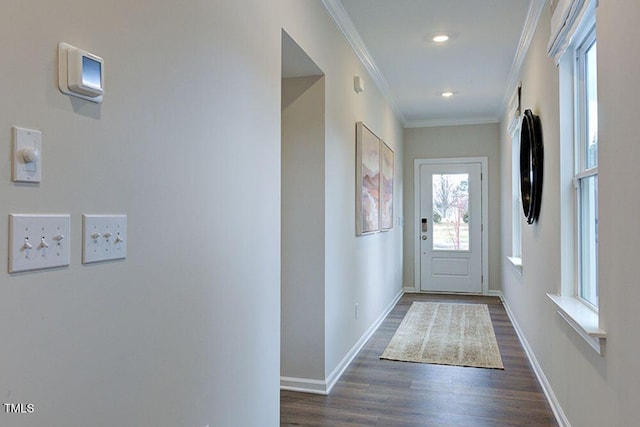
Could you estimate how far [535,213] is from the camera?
3.43 meters

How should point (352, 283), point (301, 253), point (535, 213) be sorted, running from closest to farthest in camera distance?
point (301, 253)
point (535, 213)
point (352, 283)

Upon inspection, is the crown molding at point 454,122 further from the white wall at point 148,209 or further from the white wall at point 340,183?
the white wall at point 148,209

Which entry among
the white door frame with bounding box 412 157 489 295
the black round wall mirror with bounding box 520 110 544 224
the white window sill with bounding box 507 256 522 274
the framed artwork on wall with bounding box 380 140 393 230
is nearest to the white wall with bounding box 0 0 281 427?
the black round wall mirror with bounding box 520 110 544 224

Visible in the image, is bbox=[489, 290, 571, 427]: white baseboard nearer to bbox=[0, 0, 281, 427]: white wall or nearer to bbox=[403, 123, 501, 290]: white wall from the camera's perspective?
bbox=[0, 0, 281, 427]: white wall

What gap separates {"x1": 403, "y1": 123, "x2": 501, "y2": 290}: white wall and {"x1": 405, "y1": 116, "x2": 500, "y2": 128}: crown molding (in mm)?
51

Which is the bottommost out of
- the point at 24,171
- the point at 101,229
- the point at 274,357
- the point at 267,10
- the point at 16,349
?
the point at 274,357

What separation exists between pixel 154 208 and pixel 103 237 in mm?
226

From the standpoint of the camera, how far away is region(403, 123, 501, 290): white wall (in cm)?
702

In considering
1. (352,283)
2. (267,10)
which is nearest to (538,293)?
(352,283)

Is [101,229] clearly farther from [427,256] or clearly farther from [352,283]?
[427,256]

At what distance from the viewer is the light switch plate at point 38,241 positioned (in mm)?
945

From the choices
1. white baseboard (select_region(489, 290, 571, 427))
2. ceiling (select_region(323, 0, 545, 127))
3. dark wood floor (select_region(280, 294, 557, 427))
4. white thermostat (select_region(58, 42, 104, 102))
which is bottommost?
dark wood floor (select_region(280, 294, 557, 427))

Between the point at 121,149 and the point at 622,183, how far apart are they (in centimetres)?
161

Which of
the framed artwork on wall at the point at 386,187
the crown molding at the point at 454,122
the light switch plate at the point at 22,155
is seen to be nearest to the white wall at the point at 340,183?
the framed artwork on wall at the point at 386,187
